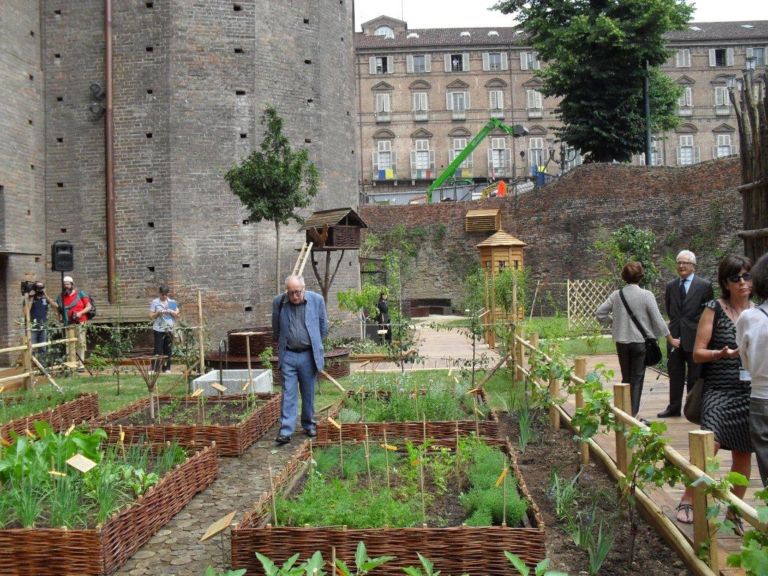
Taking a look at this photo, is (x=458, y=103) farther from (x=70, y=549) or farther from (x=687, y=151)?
(x=70, y=549)

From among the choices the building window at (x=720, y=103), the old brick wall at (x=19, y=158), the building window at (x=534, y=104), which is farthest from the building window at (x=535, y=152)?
the old brick wall at (x=19, y=158)

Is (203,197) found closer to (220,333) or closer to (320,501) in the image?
(220,333)

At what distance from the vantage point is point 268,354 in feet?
34.0

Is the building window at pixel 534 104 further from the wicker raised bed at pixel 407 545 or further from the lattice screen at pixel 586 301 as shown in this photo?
the wicker raised bed at pixel 407 545

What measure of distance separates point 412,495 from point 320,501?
2.12ft

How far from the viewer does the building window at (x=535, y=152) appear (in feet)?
149

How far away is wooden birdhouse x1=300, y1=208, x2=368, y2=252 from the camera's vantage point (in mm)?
14008

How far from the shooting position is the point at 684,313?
21.9 feet

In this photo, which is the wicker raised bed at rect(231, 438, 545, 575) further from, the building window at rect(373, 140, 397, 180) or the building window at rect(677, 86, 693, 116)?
the building window at rect(677, 86, 693, 116)

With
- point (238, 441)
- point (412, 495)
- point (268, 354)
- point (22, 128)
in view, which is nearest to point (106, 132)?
point (22, 128)

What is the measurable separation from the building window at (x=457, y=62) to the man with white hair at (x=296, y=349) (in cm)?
4110

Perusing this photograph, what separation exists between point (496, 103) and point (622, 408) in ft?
140

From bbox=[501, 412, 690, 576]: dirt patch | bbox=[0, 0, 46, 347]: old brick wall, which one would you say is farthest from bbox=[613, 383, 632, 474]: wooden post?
bbox=[0, 0, 46, 347]: old brick wall

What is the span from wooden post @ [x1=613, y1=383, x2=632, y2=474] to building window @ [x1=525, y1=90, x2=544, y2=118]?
42.5 m
